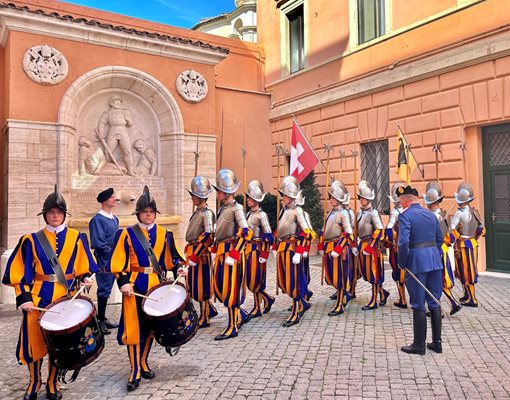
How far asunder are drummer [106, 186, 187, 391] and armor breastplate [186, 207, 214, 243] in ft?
4.65

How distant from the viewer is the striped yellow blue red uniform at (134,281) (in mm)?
3975

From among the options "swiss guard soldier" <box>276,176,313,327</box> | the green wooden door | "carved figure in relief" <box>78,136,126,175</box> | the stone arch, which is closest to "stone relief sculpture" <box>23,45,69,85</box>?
the stone arch

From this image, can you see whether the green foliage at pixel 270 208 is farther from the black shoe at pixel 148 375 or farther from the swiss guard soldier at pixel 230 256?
the black shoe at pixel 148 375

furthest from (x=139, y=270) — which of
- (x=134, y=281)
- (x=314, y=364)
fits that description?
(x=314, y=364)

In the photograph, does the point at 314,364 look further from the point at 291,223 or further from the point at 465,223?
the point at 465,223

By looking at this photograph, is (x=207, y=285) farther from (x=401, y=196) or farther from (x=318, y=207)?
(x=318, y=207)

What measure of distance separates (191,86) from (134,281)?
25.0 ft

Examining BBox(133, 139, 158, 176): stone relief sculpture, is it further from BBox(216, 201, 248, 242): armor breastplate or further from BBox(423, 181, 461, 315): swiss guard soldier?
BBox(423, 181, 461, 315): swiss guard soldier

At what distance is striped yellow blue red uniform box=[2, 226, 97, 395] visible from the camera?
11.8ft

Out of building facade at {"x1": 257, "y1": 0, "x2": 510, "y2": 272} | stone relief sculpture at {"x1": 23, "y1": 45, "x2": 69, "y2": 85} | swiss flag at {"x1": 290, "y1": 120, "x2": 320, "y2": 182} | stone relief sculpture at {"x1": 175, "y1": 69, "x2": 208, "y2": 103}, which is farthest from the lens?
stone relief sculpture at {"x1": 175, "y1": 69, "x2": 208, "y2": 103}

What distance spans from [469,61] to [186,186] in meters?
6.76

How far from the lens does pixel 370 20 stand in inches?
480

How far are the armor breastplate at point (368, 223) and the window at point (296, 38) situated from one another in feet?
29.1

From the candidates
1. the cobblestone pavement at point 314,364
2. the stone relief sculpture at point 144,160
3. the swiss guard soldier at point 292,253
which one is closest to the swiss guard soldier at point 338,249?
the cobblestone pavement at point 314,364
